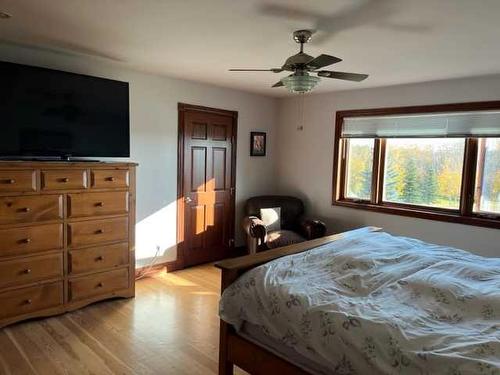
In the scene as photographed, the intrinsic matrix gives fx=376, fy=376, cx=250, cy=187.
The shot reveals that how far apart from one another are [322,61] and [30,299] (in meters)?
2.93

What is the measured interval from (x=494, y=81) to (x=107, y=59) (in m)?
3.87

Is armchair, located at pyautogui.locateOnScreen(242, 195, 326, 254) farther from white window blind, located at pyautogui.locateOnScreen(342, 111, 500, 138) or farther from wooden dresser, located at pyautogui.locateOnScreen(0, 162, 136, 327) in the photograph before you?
wooden dresser, located at pyautogui.locateOnScreen(0, 162, 136, 327)

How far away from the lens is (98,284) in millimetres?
3498

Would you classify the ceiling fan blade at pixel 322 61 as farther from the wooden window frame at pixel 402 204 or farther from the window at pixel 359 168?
the window at pixel 359 168

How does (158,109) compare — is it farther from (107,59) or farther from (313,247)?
(313,247)

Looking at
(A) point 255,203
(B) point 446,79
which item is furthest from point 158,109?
(B) point 446,79

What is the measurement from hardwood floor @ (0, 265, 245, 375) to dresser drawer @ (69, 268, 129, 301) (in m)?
0.14

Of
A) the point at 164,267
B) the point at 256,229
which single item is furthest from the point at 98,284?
the point at 256,229

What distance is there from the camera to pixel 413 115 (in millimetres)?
4359

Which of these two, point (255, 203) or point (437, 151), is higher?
point (437, 151)

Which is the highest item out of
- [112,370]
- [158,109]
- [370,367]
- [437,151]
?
[158,109]

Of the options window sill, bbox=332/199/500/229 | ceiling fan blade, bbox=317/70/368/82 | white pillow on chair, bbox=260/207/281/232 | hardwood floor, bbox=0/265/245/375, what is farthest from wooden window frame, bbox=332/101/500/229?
hardwood floor, bbox=0/265/245/375

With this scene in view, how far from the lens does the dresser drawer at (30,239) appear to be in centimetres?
293

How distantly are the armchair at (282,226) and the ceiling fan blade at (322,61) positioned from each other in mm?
2400
